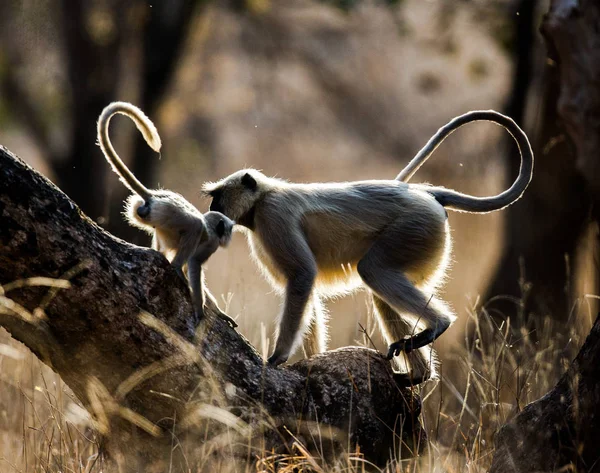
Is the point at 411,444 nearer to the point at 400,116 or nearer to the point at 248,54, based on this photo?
the point at 248,54

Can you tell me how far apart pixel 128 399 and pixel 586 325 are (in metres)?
3.70

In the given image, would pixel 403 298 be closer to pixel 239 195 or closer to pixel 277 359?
pixel 277 359

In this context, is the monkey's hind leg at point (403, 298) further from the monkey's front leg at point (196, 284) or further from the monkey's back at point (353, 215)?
the monkey's front leg at point (196, 284)

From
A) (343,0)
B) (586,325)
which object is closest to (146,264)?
(586,325)

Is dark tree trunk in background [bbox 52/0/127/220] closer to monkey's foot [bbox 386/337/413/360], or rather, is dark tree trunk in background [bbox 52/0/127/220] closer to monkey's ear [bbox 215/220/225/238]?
monkey's ear [bbox 215/220/225/238]

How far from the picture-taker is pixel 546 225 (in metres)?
8.75

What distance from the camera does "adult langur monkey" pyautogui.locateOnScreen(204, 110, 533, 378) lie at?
15.2 ft

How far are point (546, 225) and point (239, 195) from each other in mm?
4724

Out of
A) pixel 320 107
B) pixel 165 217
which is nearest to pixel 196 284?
pixel 165 217

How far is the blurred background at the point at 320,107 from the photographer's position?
27.9 ft

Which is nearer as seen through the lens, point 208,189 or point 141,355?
point 141,355

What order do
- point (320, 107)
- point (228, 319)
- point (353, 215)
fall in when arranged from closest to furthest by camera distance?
point (228, 319)
point (353, 215)
point (320, 107)

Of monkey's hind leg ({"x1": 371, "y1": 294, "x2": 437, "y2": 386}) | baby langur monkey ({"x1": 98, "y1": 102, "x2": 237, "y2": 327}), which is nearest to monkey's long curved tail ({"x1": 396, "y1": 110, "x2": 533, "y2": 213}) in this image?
monkey's hind leg ({"x1": 371, "y1": 294, "x2": 437, "y2": 386})

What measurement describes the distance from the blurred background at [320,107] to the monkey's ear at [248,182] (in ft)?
4.33
